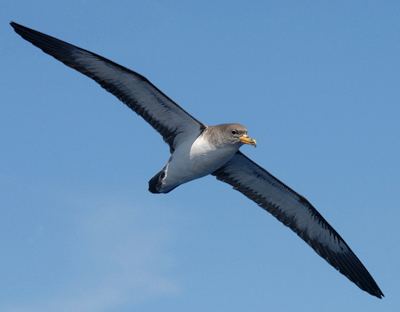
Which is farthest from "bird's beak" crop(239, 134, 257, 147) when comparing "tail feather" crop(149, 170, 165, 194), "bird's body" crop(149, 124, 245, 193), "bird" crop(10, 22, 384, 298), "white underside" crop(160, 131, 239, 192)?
"tail feather" crop(149, 170, 165, 194)

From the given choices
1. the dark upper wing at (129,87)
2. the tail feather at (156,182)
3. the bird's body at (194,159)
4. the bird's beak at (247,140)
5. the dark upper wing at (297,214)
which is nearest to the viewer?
the bird's beak at (247,140)

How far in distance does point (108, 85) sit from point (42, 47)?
224 cm

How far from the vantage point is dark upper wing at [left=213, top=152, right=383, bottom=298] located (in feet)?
84.1

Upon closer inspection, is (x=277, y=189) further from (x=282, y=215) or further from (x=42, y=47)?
(x=42, y=47)

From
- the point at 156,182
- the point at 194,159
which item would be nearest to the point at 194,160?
the point at 194,159

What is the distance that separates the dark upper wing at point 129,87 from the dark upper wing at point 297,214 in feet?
8.44

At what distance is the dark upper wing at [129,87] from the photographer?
22.7 m

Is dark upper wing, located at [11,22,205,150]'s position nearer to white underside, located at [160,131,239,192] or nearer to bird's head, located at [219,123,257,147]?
→ white underside, located at [160,131,239,192]

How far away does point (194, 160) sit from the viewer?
74.7ft

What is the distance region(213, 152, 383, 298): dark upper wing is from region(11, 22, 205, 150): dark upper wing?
2572mm

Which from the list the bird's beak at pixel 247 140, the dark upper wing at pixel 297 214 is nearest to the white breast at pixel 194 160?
the bird's beak at pixel 247 140

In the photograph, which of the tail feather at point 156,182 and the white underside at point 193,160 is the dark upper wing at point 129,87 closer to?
the white underside at point 193,160

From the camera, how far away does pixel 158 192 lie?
929 inches

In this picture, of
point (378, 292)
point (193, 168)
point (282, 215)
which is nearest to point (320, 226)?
point (282, 215)
